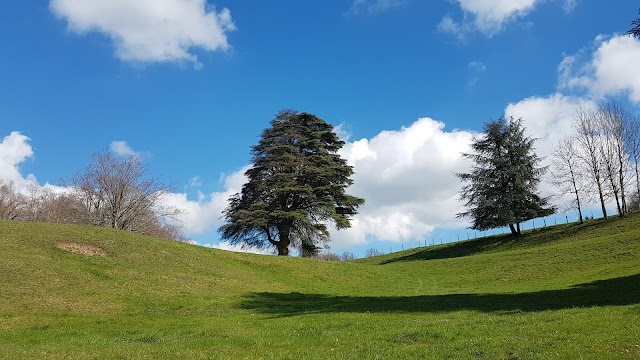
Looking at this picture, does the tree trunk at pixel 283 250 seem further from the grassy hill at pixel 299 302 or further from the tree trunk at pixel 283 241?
the grassy hill at pixel 299 302

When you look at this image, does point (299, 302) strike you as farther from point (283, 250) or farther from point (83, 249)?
point (283, 250)

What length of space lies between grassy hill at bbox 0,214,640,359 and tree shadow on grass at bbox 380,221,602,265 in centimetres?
328

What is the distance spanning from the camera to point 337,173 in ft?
176

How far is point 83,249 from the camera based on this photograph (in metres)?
32.5

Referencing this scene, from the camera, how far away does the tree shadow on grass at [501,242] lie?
172 ft

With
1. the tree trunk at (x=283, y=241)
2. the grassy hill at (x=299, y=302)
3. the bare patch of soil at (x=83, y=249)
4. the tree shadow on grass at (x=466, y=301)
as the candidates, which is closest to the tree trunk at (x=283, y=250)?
the tree trunk at (x=283, y=241)

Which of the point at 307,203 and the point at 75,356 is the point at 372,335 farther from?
the point at 307,203

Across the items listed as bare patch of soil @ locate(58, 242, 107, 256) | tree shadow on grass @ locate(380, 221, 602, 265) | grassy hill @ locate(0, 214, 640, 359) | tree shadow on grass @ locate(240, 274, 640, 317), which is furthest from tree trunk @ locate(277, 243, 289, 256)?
tree shadow on grass @ locate(240, 274, 640, 317)

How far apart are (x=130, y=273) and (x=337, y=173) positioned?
28602 millimetres

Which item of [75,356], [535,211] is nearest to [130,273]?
[75,356]

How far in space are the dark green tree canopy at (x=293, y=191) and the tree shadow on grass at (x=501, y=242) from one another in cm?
1595

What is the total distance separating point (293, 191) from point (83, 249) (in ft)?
74.6

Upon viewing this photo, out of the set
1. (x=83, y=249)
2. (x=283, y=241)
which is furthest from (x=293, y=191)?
(x=83, y=249)

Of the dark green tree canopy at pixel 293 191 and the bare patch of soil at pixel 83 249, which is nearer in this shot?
the bare patch of soil at pixel 83 249
